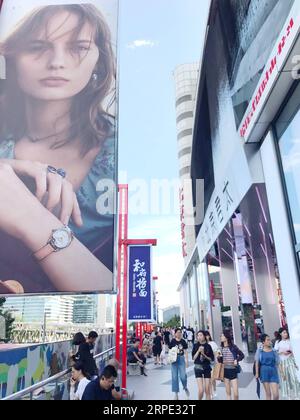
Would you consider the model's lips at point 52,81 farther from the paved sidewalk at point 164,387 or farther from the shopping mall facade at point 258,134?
the paved sidewalk at point 164,387

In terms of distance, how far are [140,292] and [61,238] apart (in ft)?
6.49

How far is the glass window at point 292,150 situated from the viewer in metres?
5.30

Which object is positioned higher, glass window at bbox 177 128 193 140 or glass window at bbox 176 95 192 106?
glass window at bbox 176 95 192 106

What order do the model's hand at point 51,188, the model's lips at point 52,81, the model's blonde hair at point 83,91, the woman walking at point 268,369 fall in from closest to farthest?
the woman walking at point 268,369 → the model's hand at point 51,188 → the model's blonde hair at point 83,91 → the model's lips at point 52,81

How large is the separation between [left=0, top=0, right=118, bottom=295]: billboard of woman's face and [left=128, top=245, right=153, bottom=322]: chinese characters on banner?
0.58 m

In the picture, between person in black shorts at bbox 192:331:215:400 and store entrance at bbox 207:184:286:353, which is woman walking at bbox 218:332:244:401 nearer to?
person in black shorts at bbox 192:331:215:400

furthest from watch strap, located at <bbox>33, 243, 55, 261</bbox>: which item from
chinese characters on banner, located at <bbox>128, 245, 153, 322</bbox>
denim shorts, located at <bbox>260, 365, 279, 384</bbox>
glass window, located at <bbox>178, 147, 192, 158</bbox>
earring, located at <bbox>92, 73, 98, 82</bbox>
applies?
glass window, located at <bbox>178, 147, 192, 158</bbox>

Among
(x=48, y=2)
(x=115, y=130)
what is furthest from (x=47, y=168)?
(x=48, y=2)

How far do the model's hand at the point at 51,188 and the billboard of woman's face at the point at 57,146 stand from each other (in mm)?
21

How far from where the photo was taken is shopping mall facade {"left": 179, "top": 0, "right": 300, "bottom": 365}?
17.6ft

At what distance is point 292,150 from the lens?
5.49 m

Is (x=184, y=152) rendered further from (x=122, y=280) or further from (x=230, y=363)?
→ (x=230, y=363)

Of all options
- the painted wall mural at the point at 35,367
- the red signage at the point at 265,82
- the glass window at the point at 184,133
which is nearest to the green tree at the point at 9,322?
the painted wall mural at the point at 35,367
